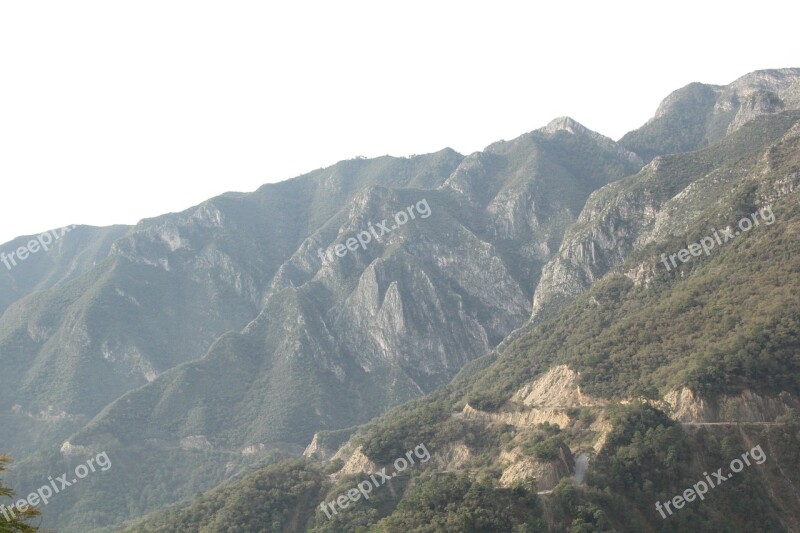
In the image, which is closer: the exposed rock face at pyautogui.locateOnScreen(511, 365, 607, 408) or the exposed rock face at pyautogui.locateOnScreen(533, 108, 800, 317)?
the exposed rock face at pyautogui.locateOnScreen(511, 365, 607, 408)

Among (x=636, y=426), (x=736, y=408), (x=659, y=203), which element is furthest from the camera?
(x=659, y=203)

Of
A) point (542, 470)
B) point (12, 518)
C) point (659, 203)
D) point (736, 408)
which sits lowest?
point (736, 408)

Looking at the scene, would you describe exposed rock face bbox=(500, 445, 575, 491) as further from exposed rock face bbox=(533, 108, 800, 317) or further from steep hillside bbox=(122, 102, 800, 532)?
exposed rock face bbox=(533, 108, 800, 317)

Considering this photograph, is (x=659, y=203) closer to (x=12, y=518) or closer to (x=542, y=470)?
(x=542, y=470)

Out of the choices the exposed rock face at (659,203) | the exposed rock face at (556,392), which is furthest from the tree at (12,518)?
the exposed rock face at (659,203)

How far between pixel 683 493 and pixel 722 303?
111ft

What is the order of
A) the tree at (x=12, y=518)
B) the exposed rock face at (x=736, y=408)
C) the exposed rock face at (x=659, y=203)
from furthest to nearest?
1. the exposed rock face at (x=659, y=203)
2. the exposed rock face at (x=736, y=408)
3. the tree at (x=12, y=518)

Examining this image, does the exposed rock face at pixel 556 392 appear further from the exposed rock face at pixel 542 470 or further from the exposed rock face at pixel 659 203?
the exposed rock face at pixel 659 203

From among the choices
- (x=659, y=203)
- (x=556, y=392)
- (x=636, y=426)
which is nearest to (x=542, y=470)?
(x=636, y=426)

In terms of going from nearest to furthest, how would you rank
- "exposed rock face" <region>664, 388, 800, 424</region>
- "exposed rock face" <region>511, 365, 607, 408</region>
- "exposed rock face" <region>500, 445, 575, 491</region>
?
"exposed rock face" <region>500, 445, 575, 491</region> < "exposed rock face" <region>664, 388, 800, 424</region> < "exposed rock face" <region>511, 365, 607, 408</region>

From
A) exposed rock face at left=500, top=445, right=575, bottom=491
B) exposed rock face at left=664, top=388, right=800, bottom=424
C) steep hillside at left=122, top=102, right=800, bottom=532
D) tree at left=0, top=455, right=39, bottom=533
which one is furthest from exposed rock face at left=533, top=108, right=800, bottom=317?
tree at left=0, top=455, right=39, bottom=533

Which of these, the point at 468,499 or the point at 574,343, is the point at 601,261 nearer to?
the point at 574,343

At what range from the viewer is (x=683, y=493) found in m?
66.1

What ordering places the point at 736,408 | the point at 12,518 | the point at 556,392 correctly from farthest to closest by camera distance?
1. the point at 556,392
2. the point at 736,408
3. the point at 12,518
